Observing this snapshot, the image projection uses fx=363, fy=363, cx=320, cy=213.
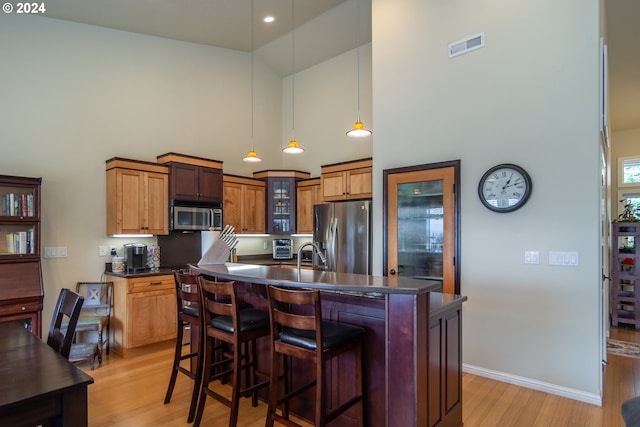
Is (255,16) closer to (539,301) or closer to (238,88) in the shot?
(238,88)

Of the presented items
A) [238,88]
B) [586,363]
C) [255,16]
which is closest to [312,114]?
[238,88]

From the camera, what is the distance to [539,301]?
10.7 feet

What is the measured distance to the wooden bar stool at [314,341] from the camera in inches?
79.0

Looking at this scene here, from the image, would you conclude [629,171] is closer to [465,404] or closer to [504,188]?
[504,188]

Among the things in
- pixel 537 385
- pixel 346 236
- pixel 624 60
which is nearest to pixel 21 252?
pixel 346 236

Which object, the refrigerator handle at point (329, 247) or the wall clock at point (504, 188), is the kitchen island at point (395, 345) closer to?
the wall clock at point (504, 188)

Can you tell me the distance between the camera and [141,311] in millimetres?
4348

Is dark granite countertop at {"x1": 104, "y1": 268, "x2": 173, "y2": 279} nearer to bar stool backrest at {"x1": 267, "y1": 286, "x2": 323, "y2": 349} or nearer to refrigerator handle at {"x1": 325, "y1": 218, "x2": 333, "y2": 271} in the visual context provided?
refrigerator handle at {"x1": 325, "y1": 218, "x2": 333, "y2": 271}

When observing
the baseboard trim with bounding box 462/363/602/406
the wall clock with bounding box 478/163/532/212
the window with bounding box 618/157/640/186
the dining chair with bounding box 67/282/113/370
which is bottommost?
the baseboard trim with bounding box 462/363/602/406

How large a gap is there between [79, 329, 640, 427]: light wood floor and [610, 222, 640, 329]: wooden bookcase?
7.35 feet

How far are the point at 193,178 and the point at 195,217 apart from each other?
1.84 feet

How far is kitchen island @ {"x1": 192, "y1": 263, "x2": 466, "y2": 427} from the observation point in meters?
1.98

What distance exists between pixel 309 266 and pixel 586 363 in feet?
12.2

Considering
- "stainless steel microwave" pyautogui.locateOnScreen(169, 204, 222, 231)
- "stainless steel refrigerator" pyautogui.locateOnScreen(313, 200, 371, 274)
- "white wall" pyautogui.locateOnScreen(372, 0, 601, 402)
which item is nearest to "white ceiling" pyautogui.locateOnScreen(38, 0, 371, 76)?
"white wall" pyautogui.locateOnScreen(372, 0, 601, 402)
